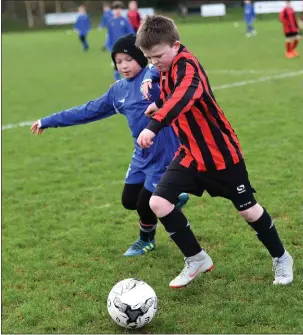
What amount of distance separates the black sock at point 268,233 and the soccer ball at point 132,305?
33.4 inches

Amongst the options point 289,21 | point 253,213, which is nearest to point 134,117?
point 253,213

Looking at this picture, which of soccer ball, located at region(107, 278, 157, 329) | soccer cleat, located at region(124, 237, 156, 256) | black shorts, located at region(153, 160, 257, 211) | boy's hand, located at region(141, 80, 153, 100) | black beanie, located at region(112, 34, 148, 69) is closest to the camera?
soccer ball, located at region(107, 278, 157, 329)

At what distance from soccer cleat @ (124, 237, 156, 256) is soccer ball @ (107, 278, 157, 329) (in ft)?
3.71

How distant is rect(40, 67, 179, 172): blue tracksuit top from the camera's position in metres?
4.39

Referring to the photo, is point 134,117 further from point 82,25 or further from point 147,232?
point 82,25

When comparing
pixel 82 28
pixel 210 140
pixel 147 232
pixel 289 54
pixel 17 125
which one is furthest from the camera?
pixel 82 28

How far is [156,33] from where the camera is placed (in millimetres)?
3529

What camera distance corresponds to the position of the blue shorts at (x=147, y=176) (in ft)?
14.4

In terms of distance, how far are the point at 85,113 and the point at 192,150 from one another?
1160 millimetres

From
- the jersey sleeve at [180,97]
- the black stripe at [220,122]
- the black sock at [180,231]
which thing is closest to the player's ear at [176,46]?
the jersey sleeve at [180,97]

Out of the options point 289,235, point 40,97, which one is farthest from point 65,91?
point 289,235

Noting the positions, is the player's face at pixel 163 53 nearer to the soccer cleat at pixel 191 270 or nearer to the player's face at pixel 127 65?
the player's face at pixel 127 65

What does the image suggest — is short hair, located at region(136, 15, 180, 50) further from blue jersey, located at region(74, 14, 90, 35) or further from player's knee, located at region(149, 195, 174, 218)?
blue jersey, located at region(74, 14, 90, 35)

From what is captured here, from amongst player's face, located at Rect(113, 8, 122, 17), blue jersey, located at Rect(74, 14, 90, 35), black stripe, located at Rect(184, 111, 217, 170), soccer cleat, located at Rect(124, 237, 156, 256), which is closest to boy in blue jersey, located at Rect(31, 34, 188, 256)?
soccer cleat, located at Rect(124, 237, 156, 256)
